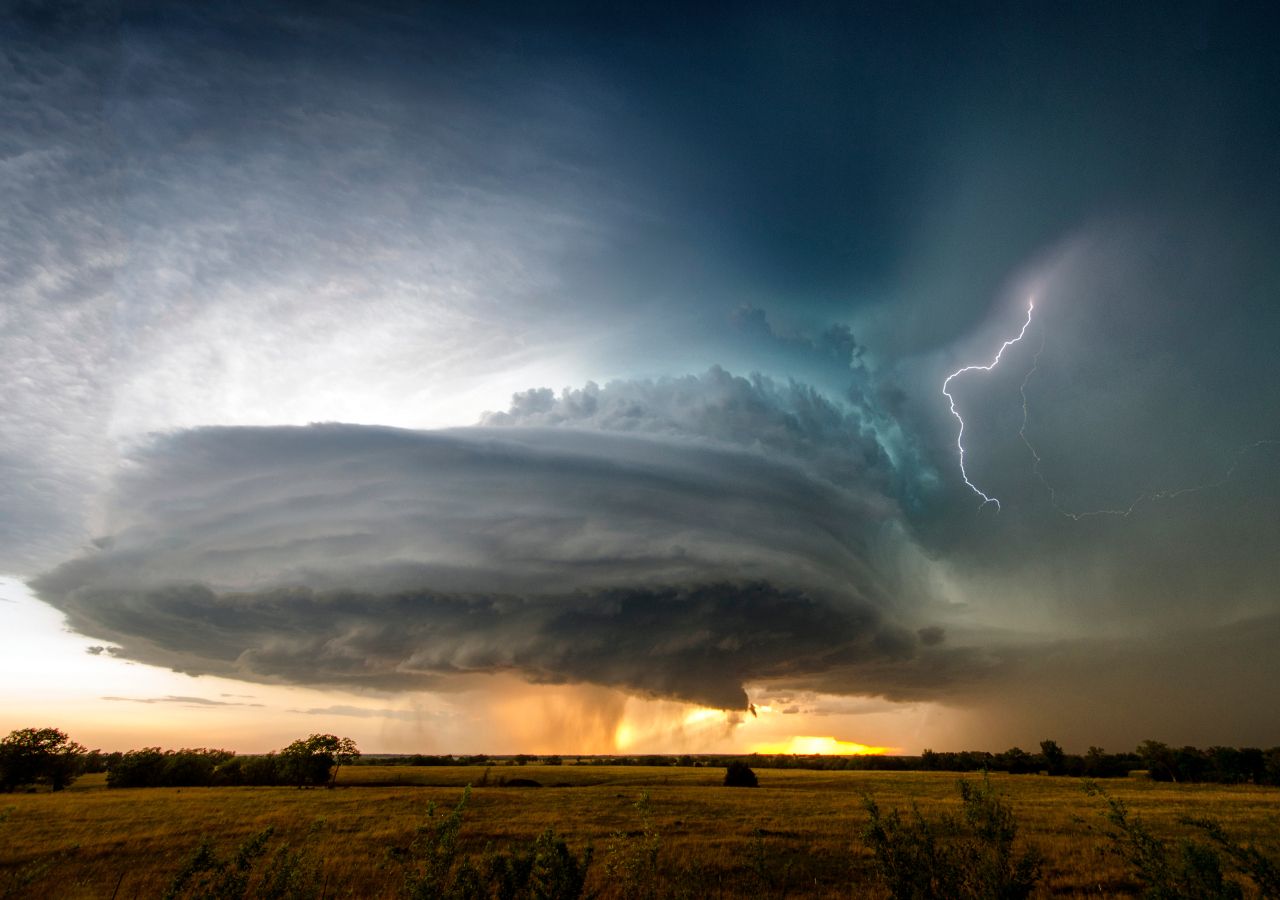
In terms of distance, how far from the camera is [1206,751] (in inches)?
5344

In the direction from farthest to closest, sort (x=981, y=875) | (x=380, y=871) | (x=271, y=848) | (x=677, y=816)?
(x=677, y=816) < (x=271, y=848) < (x=380, y=871) < (x=981, y=875)

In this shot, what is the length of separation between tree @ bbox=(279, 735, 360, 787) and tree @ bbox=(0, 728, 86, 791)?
1294 inches

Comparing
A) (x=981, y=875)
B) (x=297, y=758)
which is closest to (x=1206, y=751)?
(x=981, y=875)

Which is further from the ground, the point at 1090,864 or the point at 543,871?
the point at 543,871

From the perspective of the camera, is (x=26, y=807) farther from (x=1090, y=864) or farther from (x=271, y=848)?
(x=1090, y=864)

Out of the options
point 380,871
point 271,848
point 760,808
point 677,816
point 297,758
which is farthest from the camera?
point 297,758

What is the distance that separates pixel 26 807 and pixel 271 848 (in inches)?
1837

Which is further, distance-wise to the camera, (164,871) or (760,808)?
(760,808)

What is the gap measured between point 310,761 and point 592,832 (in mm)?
85895

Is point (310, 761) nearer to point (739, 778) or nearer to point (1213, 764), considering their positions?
point (739, 778)

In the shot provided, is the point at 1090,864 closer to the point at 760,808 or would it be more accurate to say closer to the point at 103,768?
the point at 760,808

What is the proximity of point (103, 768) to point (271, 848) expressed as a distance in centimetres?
19255

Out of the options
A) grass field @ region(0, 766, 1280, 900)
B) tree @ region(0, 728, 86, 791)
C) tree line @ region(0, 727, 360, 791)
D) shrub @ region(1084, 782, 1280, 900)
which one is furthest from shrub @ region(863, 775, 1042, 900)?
tree @ region(0, 728, 86, 791)

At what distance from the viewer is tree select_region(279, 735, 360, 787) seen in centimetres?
10400
